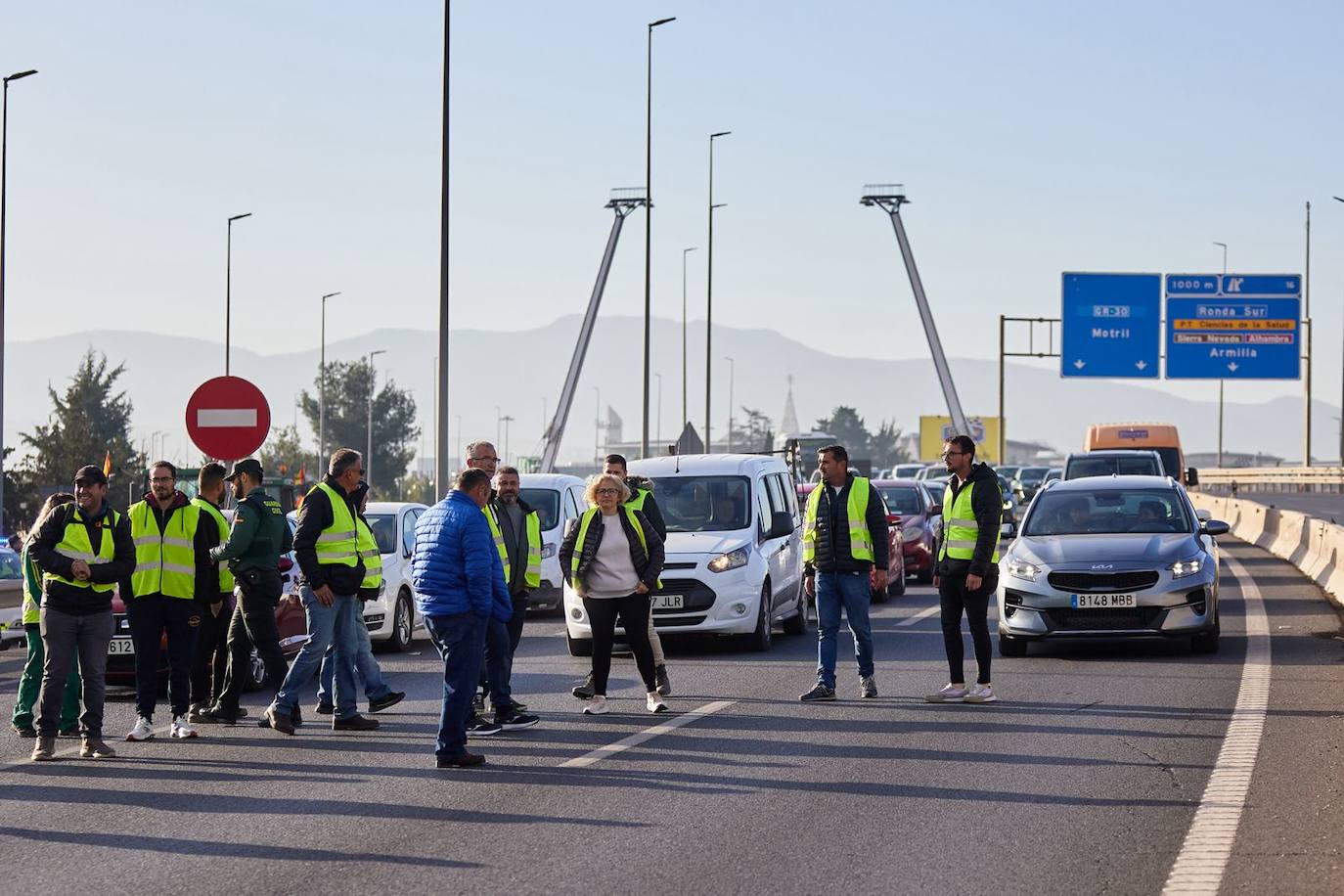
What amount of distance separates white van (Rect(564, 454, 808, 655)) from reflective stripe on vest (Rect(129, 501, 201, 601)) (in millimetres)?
5190

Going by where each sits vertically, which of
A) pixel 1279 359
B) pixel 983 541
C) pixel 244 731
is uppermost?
pixel 1279 359

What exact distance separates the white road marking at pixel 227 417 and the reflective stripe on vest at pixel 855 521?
4794mm

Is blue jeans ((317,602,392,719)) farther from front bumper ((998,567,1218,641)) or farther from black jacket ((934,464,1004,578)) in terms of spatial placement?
front bumper ((998,567,1218,641))

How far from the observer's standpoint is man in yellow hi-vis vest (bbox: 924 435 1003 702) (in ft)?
45.0

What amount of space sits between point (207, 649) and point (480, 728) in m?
2.26

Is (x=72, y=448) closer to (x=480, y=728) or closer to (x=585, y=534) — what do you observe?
(x=585, y=534)

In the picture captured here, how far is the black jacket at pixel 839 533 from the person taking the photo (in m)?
14.2

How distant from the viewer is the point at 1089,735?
1188 centimetres

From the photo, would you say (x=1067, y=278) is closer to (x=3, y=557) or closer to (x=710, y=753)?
(x=3, y=557)

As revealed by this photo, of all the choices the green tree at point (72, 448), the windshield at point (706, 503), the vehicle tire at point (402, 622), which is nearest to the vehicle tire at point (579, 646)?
the windshield at point (706, 503)

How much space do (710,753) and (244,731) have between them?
131 inches

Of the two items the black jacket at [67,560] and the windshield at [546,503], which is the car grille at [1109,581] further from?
the windshield at [546,503]

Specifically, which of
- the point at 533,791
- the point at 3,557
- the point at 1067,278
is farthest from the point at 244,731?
the point at 1067,278

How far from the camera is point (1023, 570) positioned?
16.7m
